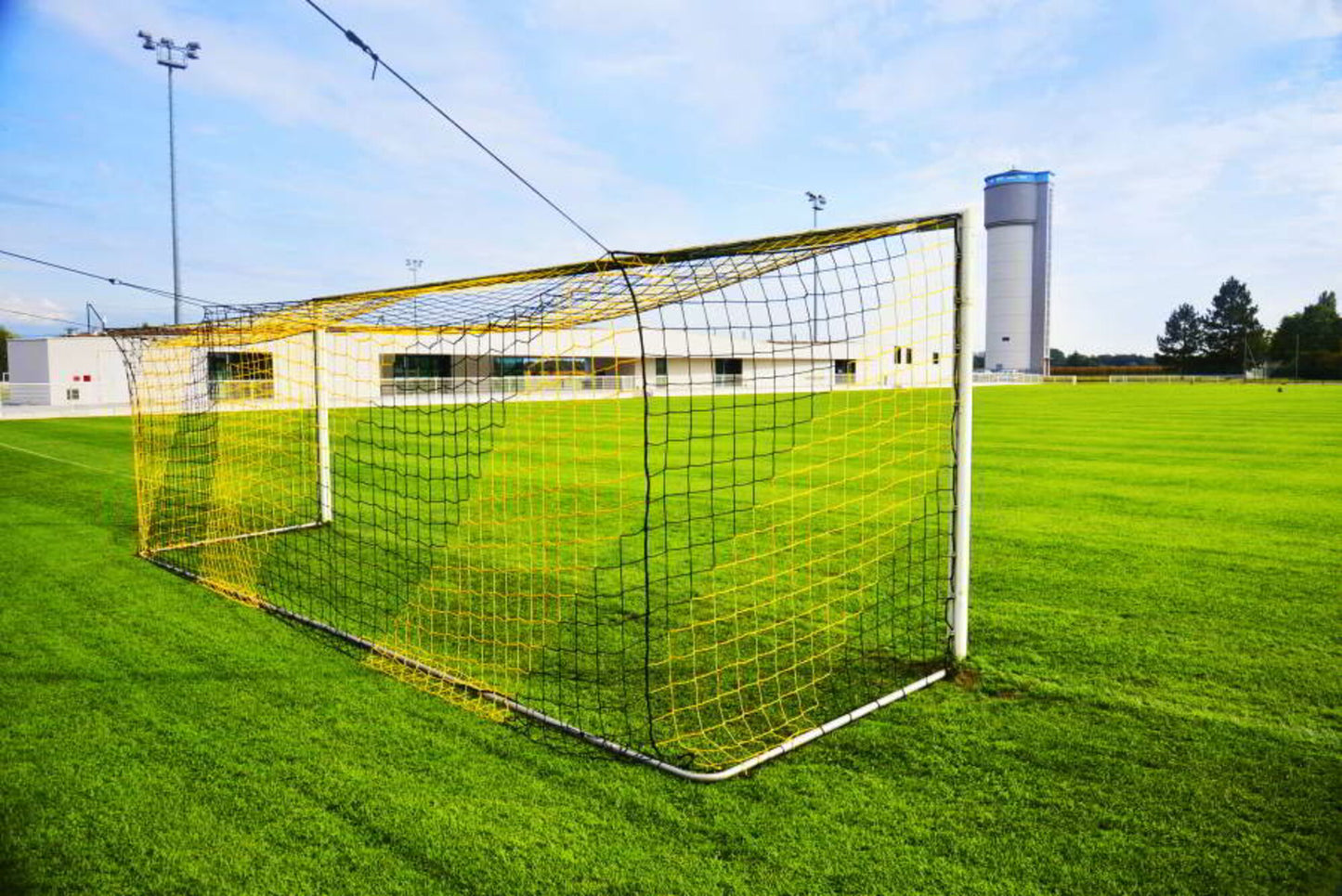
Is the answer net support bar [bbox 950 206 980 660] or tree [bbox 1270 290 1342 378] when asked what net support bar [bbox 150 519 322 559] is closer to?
net support bar [bbox 950 206 980 660]

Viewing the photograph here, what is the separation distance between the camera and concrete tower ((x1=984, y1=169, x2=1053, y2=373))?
74625 mm

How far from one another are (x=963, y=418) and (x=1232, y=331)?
308ft

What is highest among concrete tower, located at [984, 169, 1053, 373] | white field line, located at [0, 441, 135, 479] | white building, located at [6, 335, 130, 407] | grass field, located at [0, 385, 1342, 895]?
concrete tower, located at [984, 169, 1053, 373]

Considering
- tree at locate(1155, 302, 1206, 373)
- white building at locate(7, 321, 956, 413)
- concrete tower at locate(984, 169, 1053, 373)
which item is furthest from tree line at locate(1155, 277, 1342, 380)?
white building at locate(7, 321, 956, 413)

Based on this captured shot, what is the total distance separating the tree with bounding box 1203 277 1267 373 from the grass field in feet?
284

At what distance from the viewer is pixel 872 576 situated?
15.8 ft

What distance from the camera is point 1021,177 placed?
74562mm

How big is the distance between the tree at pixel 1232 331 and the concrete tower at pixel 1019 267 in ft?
54.1

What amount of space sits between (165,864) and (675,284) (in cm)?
298

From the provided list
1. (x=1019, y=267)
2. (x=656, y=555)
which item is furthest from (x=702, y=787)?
(x=1019, y=267)

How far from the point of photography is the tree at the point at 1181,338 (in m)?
82.6

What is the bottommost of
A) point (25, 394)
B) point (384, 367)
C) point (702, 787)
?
point (702, 787)

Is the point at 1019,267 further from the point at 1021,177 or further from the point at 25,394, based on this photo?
the point at 25,394

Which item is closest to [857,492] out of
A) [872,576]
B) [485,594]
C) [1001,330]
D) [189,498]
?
[872,576]
